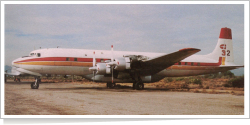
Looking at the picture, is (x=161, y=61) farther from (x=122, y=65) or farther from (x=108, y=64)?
(x=108, y=64)

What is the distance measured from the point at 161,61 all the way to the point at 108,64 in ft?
11.2

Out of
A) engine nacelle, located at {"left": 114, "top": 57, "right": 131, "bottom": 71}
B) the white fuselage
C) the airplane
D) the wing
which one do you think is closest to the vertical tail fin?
the airplane

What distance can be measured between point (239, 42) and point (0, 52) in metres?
11.2

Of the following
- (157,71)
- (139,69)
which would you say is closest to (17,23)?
(139,69)

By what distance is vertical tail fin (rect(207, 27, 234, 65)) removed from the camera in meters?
11.2

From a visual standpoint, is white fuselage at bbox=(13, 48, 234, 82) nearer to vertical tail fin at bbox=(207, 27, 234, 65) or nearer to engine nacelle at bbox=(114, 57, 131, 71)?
engine nacelle at bbox=(114, 57, 131, 71)

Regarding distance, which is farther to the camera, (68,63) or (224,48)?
(224,48)

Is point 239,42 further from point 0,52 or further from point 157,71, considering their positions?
point 0,52

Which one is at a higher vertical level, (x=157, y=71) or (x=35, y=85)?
(x=157, y=71)

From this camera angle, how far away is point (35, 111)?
646 cm

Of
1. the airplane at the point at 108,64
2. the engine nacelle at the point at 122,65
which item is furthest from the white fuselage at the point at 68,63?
the engine nacelle at the point at 122,65

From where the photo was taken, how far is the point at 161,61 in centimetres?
1275

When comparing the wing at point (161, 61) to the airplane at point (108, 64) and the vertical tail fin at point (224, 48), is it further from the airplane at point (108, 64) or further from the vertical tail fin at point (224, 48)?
the vertical tail fin at point (224, 48)

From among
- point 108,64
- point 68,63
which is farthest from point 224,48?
point 68,63
